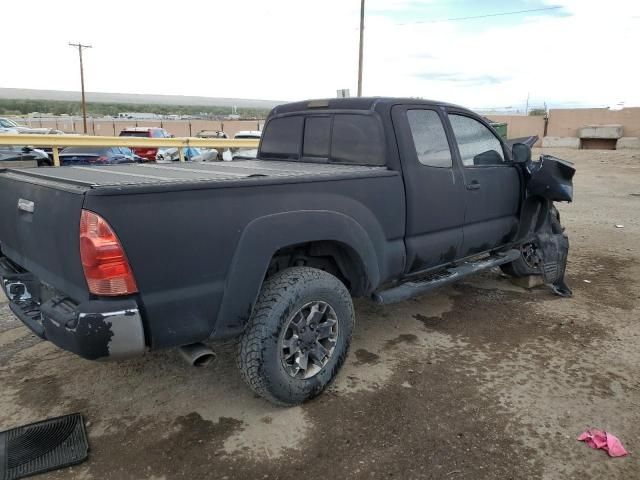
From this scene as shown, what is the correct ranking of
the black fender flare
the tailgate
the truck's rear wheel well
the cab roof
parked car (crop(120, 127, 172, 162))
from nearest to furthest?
the tailgate < the black fender flare < the truck's rear wheel well < the cab roof < parked car (crop(120, 127, 172, 162))

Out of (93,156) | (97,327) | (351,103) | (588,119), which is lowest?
(97,327)

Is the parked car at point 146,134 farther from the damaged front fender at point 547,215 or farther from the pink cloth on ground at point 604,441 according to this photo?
the pink cloth on ground at point 604,441

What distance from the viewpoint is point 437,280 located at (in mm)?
4168

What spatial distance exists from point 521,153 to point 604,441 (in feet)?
9.42

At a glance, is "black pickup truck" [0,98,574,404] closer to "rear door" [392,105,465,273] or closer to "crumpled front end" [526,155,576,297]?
"rear door" [392,105,465,273]

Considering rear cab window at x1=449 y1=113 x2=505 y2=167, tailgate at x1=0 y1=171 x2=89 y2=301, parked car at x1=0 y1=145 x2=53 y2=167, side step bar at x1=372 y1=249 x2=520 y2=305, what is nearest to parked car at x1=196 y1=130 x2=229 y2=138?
parked car at x1=0 y1=145 x2=53 y2=167

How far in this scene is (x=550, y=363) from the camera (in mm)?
3896

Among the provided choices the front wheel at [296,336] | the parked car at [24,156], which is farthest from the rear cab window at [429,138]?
the parked car at [24,156]

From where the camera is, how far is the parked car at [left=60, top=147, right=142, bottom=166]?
1304 cm

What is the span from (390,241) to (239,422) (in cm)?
160

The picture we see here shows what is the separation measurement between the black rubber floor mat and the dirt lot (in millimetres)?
70

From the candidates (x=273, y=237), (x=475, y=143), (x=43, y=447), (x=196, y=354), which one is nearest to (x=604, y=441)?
(x=273, y=237)

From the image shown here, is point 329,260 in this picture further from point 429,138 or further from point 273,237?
point 429,138

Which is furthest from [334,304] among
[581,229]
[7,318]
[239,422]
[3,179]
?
[581,229]
